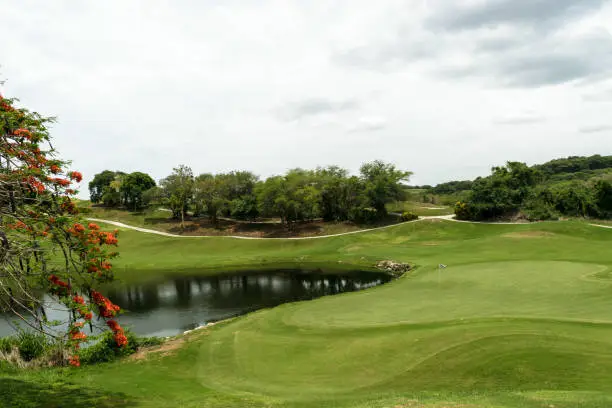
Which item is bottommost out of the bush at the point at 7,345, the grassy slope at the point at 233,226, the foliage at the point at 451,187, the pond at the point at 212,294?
the pond at the point at 212,294

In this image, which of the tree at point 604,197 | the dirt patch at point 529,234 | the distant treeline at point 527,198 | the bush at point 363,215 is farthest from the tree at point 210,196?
the tree at point 604,197

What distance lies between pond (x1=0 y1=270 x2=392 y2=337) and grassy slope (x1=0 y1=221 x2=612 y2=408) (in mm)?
7155

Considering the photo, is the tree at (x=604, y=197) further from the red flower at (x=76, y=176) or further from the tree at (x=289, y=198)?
the red flower at (x=76, y=176)

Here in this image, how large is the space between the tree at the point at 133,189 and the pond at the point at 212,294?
210 ft

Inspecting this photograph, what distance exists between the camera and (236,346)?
23.1 m

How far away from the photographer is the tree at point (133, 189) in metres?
110

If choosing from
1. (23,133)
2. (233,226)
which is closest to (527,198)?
(233,226)

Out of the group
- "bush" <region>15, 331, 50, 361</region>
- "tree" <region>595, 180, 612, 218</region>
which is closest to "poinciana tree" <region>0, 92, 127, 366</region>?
"bush" <region>15, 331, 50, 361</region>

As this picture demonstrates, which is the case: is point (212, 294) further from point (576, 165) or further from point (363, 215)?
point (576, 165)

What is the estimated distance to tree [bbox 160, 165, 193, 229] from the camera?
3558 inches

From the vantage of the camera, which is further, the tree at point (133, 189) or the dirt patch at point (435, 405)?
the tree at point (133, 189)

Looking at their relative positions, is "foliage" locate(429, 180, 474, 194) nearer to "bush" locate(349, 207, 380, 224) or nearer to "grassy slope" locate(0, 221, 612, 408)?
"bush" locate(349, 207, 380, 224)

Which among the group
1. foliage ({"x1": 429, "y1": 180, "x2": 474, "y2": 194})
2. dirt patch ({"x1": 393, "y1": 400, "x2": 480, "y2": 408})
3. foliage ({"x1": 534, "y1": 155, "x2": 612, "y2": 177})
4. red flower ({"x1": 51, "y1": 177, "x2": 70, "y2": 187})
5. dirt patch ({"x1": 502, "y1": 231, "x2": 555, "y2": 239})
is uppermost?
foliage ({"x1": 534, "y1": 155, "x2": 612, "y2": 177})

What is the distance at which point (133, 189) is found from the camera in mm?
109562
